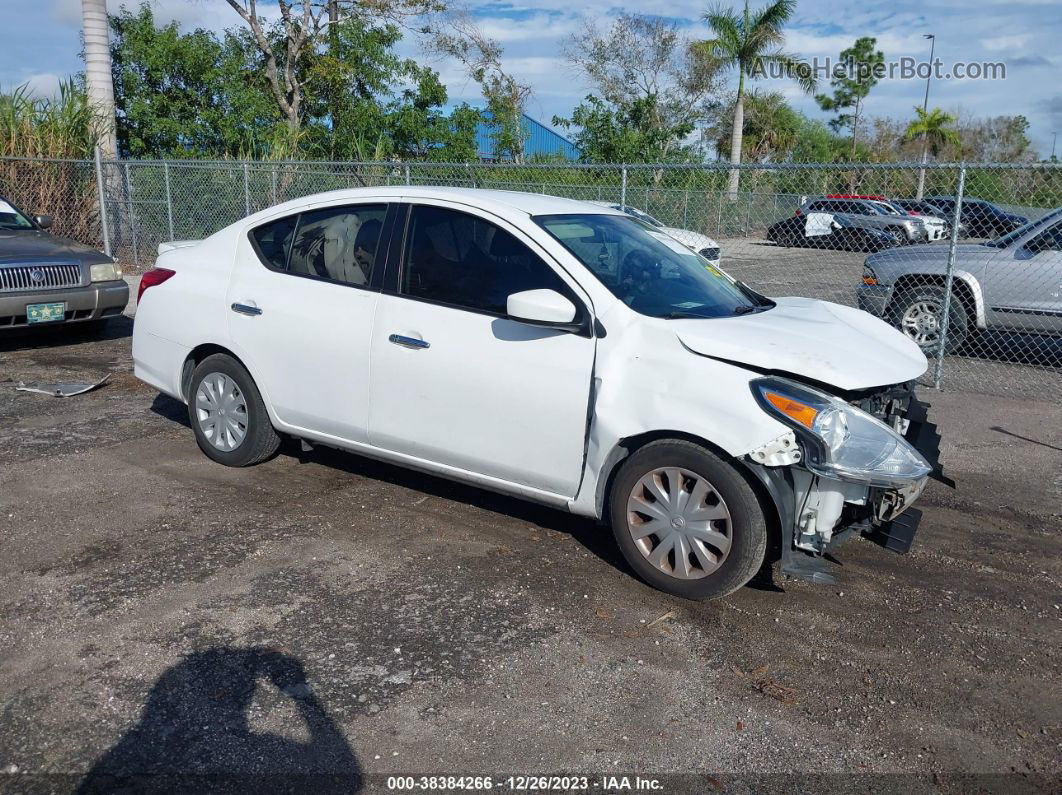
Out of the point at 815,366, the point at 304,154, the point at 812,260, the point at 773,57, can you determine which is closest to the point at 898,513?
the point at 815,366

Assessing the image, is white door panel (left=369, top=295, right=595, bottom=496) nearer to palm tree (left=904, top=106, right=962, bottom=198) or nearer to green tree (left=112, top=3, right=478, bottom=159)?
green tree (left=112, top=3, right=478, bottom=159)

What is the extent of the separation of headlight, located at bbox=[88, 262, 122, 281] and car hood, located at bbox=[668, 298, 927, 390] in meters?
7.27

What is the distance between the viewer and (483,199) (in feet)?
16.0

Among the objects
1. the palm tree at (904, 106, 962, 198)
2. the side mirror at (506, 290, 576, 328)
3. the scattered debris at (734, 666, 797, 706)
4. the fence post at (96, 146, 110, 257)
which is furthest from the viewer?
the palm tree at (904, 106, 962, 198)

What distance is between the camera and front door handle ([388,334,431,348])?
15.4 feet

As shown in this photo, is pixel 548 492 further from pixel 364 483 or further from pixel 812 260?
pixel 812 260

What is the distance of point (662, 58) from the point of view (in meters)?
35.2

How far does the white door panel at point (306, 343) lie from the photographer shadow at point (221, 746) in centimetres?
183

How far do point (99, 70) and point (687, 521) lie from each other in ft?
54.0

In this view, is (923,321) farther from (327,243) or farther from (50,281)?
(50,281)

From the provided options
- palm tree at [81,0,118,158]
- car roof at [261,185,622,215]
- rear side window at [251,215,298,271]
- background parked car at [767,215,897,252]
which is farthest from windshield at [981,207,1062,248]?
palm tree at [81,0,118,158]

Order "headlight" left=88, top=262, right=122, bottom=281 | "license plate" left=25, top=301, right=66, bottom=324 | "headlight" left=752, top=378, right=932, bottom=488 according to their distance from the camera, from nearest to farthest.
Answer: "headlight" left=752, top=378, right=932, bottom=488
"license plate" left=25, top=301, right=66, bottom=324
"headlight" left=88, top=262, right=122, bottom=281

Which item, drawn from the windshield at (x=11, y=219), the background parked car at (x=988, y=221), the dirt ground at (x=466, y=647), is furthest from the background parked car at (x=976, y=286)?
the windshield at (x=11, y=219)

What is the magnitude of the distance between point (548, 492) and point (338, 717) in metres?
1.58
